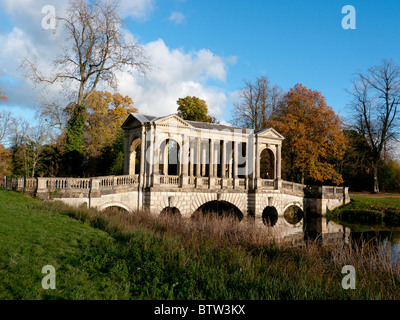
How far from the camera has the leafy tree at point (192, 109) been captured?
36.7 metres

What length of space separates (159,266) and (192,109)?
30.9 m

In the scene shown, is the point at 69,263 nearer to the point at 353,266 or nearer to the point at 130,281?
the point at 130,281

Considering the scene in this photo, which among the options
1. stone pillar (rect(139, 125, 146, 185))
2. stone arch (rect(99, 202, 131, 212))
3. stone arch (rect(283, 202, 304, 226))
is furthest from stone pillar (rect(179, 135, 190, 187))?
stone arch (rect(283, 202, 304, 226))

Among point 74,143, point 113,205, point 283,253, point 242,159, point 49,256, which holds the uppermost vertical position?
point 74,143

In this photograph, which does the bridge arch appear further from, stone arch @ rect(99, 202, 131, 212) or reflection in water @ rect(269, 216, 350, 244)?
reflection in water @ rect(269, 216, 350, 244)

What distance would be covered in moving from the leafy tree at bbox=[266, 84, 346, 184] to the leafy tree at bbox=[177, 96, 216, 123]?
9.86m

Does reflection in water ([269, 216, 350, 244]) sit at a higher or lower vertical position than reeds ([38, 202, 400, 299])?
lower

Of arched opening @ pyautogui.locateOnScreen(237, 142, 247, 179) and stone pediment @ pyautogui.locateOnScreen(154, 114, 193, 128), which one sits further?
arched opening @ pyautogui.locateOnScreen(237, 142, 247, 179)

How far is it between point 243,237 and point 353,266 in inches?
147

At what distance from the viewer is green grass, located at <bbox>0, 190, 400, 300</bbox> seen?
5633 mm

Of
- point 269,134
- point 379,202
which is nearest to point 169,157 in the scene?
point 269,134

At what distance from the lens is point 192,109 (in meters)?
36.8

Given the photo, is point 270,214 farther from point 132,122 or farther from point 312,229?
point 132,122

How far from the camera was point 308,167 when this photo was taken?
93.0ft
